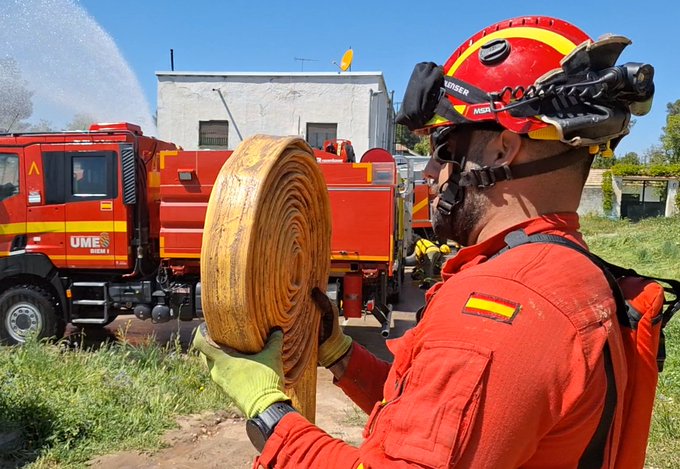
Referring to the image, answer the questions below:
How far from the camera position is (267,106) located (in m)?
18.9

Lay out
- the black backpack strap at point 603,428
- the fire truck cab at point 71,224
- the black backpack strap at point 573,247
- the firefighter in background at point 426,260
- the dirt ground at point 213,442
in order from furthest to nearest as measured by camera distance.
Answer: the firefighter in background at point 426,260, the fire truck cab at point 71,224, the dirt ground at point 213,442, the black backpack strap at point 573,247, the black backpack strap at point 603,428

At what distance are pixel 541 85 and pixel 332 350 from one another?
127 cm

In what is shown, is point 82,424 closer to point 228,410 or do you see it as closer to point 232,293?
Result: point 228,410

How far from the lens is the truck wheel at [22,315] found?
7.50m

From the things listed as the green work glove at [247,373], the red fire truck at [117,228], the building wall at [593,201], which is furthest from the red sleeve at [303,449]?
the building wall at [593,201]

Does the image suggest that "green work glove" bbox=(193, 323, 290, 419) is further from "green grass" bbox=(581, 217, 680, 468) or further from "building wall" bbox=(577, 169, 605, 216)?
"building wall" bbox=(577, 169, 605, 216)

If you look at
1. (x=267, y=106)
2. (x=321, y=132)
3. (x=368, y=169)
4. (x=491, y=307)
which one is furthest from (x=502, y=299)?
(x=267, y=106)

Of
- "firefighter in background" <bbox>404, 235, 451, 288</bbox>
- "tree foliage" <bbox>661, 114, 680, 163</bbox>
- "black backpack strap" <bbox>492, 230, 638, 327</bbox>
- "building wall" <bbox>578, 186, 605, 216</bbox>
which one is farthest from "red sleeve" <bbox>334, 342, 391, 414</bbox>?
"tree foliage" <bbox>661, 114, 680, 163</bbox>

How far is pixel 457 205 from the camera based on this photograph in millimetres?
1571

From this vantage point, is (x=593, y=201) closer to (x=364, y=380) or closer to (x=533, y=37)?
(x=364, y=380)

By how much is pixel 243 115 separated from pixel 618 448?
1848cm

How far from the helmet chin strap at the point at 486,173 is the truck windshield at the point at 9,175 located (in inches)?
290

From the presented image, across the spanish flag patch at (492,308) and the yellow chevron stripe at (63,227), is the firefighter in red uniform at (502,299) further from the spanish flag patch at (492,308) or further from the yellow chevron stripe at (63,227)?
the yellow chevron stripe at (63,227)

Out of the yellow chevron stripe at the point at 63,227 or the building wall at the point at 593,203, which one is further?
the building wall at the point at 593,203
